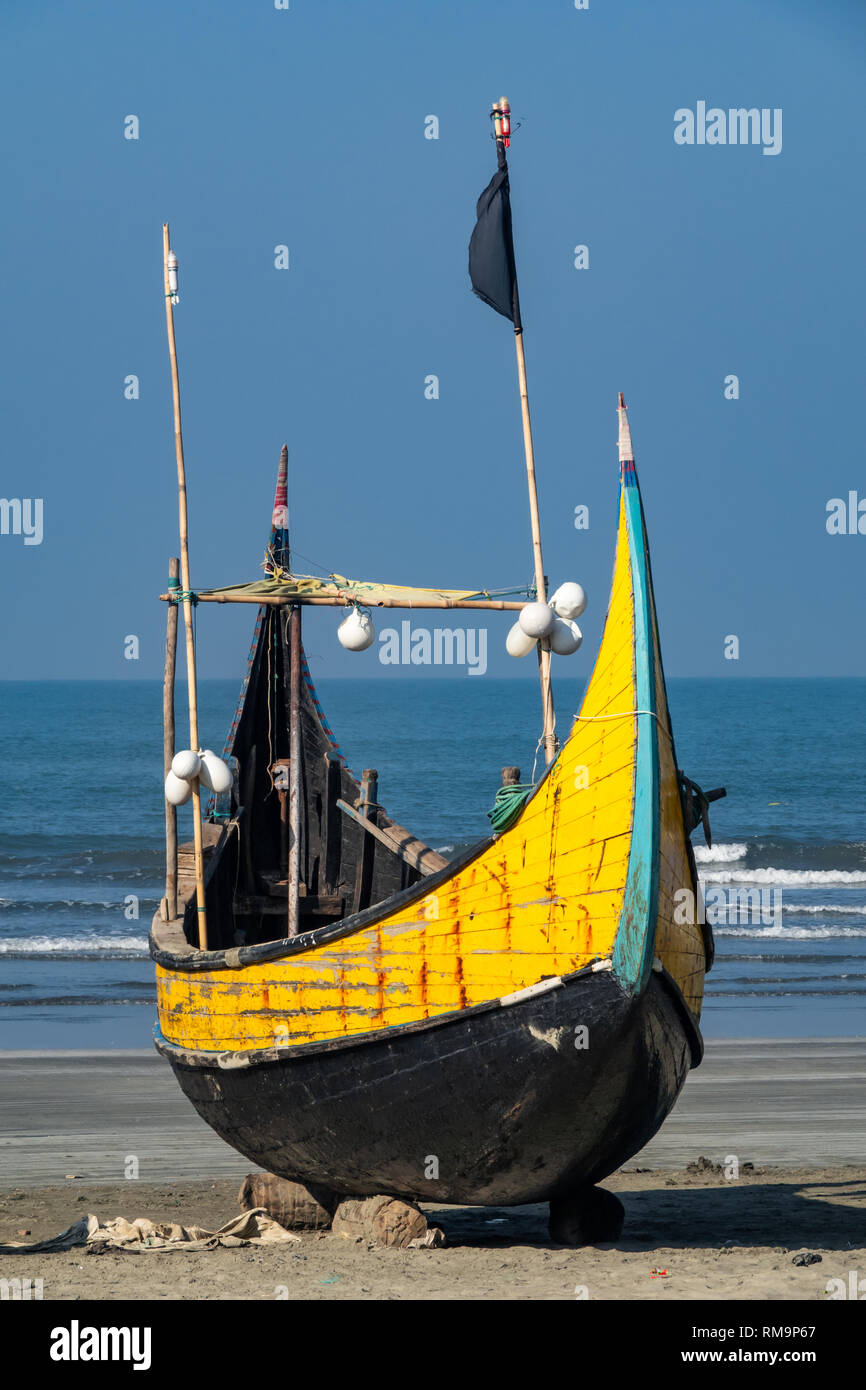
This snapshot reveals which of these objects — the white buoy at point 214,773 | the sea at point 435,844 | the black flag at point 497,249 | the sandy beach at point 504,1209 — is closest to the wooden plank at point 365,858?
the sea at point 435,844

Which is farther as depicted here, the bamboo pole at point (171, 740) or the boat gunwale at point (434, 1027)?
the bamboo pole at point (171, 740)

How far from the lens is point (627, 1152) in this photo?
836 centimetres

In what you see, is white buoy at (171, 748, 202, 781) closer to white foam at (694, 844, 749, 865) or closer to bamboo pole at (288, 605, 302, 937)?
bamboo pole at (288, 605, 302, 937)

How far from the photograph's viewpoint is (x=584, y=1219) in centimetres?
888

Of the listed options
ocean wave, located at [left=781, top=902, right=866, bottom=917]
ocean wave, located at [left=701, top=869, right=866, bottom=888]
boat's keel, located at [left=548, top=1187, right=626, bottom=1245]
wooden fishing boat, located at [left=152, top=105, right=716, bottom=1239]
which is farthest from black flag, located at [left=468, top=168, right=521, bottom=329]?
ocean wave, located at [left=701, top=869, right=866, bottom=888]

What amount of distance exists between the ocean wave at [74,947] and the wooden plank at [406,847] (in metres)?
11.5

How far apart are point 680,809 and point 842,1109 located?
707 centimetres

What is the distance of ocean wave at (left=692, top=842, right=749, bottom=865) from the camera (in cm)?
3554

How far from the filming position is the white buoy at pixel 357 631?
406 inches

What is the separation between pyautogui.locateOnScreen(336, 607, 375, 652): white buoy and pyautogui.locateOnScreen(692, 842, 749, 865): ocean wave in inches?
1013

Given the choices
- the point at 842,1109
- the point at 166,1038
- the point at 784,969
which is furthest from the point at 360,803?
the point at 784,969

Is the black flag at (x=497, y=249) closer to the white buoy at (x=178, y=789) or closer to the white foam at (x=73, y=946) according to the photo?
the white buoy at (x=178, y=789)

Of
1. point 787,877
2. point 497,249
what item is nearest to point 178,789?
point 497,249
